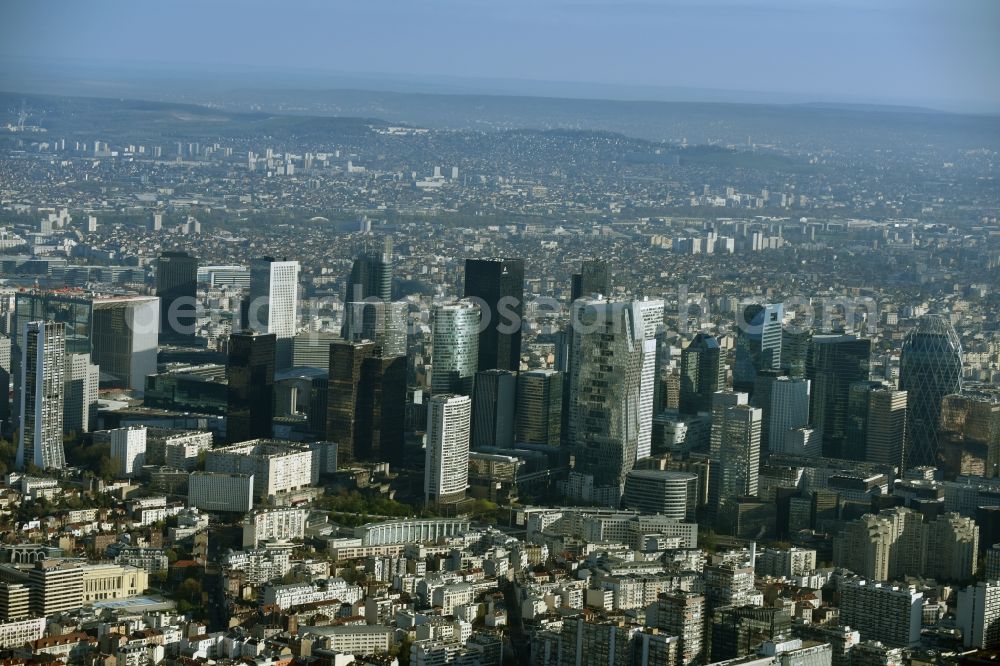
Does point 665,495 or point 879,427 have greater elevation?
point 879,427

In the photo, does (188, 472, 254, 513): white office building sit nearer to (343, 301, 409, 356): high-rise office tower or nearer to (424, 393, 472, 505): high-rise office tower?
(424, 393, 472, 505): high-rise office tower

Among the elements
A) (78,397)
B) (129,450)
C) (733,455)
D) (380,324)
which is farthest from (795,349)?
(78,397)

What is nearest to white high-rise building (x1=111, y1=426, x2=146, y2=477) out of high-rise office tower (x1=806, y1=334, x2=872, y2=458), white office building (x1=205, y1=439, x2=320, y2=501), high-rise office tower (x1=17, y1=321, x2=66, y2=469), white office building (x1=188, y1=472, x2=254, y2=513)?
high-rise office tower (x1=17, y1=321, x2=66, y2=469)

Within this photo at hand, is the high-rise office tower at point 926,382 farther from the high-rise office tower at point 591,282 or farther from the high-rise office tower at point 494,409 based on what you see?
the high-rise office tower at point 591,282

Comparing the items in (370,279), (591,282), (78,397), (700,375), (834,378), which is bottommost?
(78,397)

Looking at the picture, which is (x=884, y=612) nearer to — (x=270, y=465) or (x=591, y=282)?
(x=270, y=465)

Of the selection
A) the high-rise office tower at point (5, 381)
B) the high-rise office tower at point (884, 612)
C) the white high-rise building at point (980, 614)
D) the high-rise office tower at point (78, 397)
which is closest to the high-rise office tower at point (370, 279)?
the high-rise office tower at point (5, 381)

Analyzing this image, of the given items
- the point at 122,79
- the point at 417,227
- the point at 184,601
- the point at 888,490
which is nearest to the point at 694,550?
the point at 888,490

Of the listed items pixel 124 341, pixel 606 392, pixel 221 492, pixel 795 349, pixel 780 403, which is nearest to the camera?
pixel 221 492
